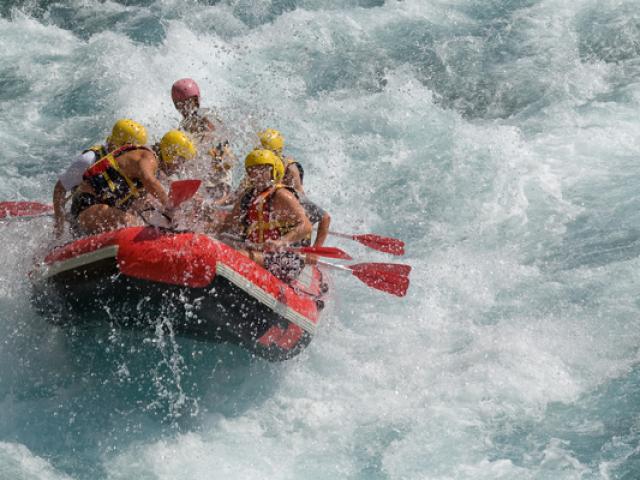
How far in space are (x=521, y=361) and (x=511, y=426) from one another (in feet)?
2.15

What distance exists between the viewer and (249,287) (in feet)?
17.3

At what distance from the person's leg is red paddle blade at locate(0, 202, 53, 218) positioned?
96cm

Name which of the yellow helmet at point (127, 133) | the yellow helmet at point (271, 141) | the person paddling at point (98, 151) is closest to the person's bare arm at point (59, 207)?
the person paddling at point (98, 151)

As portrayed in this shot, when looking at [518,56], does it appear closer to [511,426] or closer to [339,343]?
[339,343]

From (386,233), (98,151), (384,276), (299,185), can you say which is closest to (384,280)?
(384,276)

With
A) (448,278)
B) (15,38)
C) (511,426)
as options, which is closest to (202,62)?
(15,38)

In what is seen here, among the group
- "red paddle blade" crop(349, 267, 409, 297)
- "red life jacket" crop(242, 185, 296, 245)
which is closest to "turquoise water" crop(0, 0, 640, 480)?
"red paddle blade" crop(349, 267, 409, 297)

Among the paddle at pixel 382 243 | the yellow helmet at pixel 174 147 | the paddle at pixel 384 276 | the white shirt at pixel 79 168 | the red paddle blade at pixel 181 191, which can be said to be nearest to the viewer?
the red paddle blade at pixel 181 191

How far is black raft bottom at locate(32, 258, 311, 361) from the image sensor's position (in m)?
5.13

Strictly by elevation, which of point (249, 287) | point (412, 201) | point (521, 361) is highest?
point (249, 287)

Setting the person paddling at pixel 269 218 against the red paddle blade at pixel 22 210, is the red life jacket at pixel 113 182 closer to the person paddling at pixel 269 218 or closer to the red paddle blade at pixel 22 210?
the person paddling at pixel 269 218

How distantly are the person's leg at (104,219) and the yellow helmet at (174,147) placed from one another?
463 mm

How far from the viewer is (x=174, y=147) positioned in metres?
5.72

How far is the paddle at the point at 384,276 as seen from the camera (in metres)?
6.30
